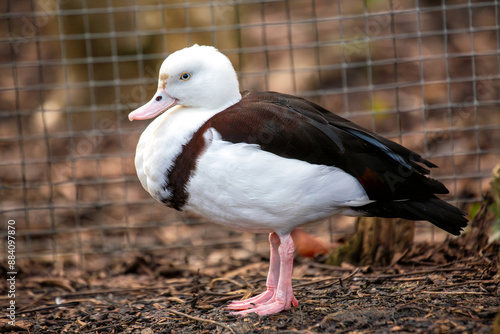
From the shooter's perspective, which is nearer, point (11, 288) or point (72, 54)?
point (11, 288)

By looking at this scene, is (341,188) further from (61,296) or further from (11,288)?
(11,288)

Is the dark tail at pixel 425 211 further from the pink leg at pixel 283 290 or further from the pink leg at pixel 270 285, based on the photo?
the pink leg at pixel 270 285

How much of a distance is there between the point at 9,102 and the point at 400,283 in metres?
6.24

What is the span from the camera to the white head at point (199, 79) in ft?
10.8

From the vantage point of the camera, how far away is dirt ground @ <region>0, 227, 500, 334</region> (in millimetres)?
2904

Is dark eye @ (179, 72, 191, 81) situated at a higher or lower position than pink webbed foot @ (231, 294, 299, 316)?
higher

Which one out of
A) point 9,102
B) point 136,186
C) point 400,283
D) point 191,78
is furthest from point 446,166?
point 9,102

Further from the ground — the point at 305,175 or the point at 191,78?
the point at 191,78

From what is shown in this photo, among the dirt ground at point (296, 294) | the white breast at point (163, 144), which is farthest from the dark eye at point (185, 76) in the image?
the dirt ground at point (296, 294)

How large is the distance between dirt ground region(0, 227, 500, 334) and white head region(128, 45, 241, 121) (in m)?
1.19

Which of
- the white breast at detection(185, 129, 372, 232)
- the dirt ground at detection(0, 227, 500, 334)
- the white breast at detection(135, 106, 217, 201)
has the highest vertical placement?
the white breast at detection(135, 106, 217, 201)

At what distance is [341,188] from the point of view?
3119 millimetres

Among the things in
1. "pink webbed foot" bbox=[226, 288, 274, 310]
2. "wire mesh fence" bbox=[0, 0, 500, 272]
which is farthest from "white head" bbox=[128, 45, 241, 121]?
"wire mesh fence" bbox=[0, 0, 500, 272]

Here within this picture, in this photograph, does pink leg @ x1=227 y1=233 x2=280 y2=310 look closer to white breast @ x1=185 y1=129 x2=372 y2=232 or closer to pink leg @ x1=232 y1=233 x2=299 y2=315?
pink leg @ x1=232 y1=233 x2=299 y2=315
